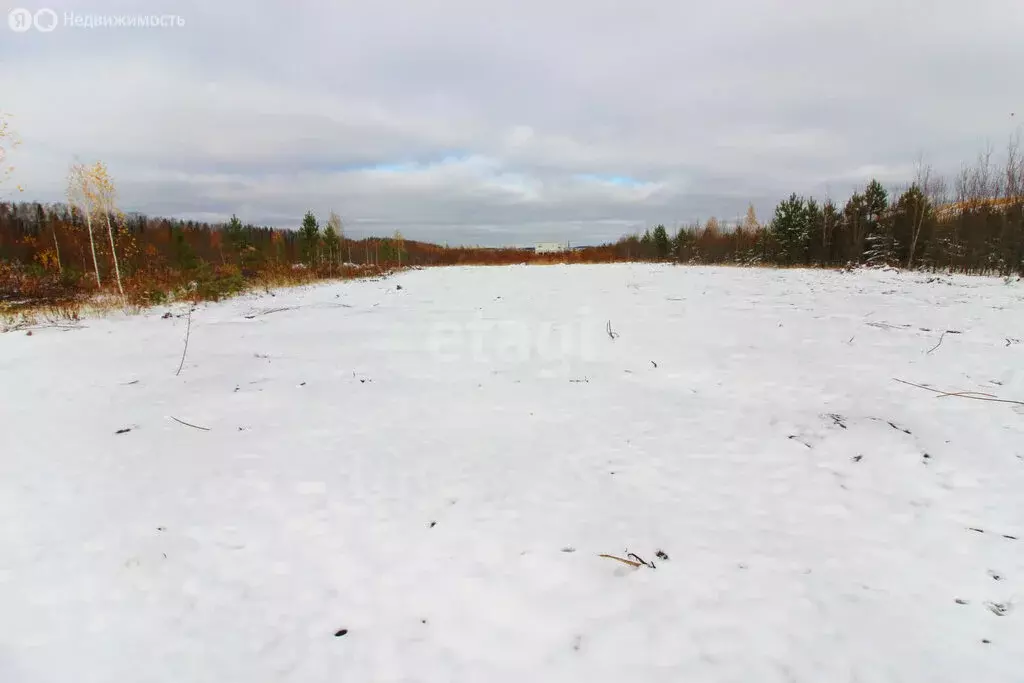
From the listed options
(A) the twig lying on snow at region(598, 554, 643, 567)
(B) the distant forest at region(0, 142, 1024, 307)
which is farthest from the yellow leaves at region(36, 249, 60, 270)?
(A) the twig lying on snow at region(598, 554, 643, 567)

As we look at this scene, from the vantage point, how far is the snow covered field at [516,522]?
1.72 metres

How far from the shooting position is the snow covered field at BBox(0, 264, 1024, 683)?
1.72m

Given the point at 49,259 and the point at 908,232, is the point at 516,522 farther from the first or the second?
the point at 908,232

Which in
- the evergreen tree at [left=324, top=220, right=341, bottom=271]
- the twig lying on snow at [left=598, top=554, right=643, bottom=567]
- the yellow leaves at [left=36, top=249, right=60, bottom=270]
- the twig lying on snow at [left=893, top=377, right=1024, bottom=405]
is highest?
the evergreen tree at [left=324, top=220, right=341, bottom=271]

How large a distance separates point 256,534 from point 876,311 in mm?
10855

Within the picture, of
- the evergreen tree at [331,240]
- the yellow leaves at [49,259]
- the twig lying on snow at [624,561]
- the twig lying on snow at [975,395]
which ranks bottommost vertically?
the twig lying on snow at [624,561]

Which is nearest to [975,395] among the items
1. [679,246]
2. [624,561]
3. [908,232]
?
[624,561]

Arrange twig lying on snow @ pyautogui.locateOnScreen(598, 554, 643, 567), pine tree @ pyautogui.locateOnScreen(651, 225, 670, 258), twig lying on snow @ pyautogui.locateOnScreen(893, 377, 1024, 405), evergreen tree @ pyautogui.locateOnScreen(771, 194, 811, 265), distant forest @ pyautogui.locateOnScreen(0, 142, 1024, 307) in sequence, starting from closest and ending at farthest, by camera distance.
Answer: twig lying on snow @ pyautogui.locateOnScreen(598, 554, 643, 567) → twig lying on snow @ pyautogui.locateOnScreen(893, 377, 1024, 405) → distant forest @ pyautogui.locateOnScreen(0, 142, 1024, 307) → evergreen tree @ pyautogui.locateOnScreen(771, 194, 811, 265) → pine tree @ pyautogui.locateOnScreen(651, 225, 670, 258)

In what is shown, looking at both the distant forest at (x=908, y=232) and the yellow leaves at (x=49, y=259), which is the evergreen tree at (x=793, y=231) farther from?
the yellow leaves at (x=49, y=259)

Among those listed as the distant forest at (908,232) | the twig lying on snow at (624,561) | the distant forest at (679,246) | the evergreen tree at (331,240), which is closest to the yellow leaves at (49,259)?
the distant forest at (679,246)

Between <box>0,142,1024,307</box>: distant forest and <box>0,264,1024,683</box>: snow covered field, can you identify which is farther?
<box>0,142,1024,307</box>: distant forest

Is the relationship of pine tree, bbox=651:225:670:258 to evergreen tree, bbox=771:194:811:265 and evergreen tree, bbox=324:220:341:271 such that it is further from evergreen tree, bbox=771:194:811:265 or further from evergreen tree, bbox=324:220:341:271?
evergreen tree, bbox=324:220:341:271

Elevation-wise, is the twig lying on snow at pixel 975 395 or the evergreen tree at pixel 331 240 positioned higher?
the evergreen tree at pixel 331 240

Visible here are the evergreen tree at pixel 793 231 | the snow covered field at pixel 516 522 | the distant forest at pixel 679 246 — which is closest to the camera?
the snow covered field at pixel 516 522
